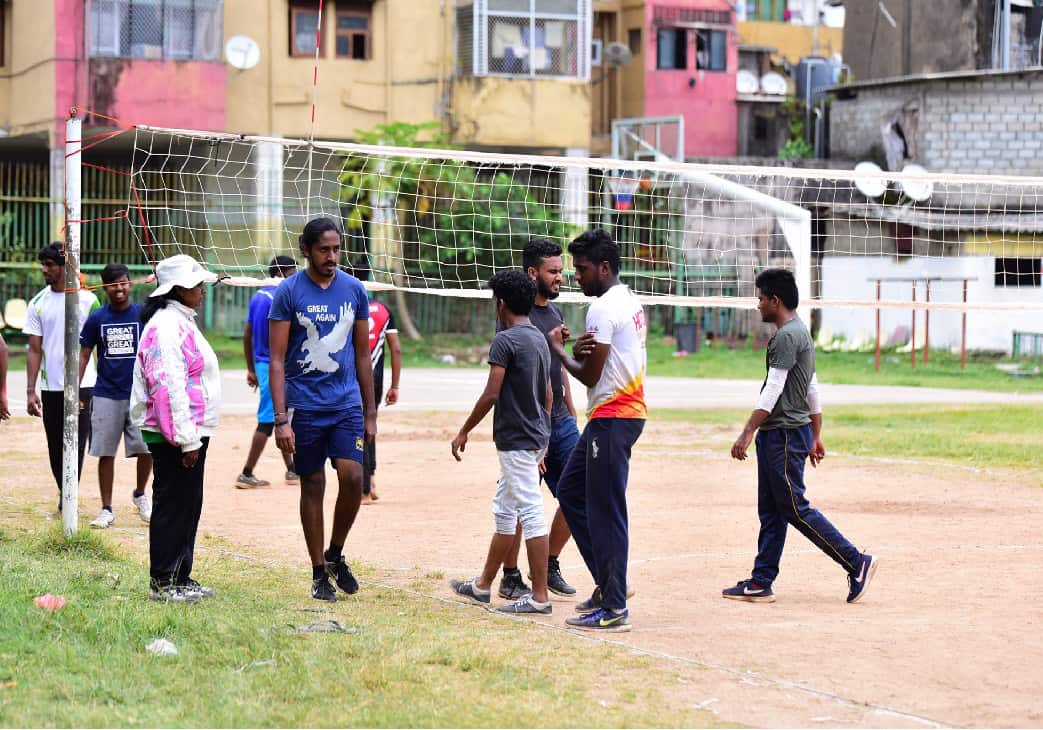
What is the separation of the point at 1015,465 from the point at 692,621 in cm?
823

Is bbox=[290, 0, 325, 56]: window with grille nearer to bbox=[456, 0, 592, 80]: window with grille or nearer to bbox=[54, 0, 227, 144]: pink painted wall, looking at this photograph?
bbox=[54, 0, 227, 144]: pink painted wall

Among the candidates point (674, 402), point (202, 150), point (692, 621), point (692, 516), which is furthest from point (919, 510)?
point (202, 150)

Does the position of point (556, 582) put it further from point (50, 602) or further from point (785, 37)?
point (785, 37)

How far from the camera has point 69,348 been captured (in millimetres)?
9648

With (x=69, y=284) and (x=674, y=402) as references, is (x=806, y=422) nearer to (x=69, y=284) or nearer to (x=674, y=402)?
(x=69, y=284)

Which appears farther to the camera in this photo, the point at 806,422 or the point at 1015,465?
the point at 1015,465

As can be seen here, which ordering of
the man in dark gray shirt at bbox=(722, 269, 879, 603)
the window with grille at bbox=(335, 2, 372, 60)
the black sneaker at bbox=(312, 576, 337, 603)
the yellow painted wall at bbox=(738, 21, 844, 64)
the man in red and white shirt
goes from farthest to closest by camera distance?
1. the yellow painted wall at bbox=(738, 21, 844, 64)
2. the window with grille at bbox=(335, 2, 372, 60)
3. the man in red and white shirt
4. the man in dark gray shirt at bbox=(722, 269, 879, 603)
5. the black sneaker at bbox=(312, 576, 337, 603)

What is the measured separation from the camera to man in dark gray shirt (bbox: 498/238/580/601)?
8469 millimetres

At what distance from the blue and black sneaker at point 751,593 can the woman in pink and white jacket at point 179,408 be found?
9.14 feet

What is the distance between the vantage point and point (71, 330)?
31.7ft

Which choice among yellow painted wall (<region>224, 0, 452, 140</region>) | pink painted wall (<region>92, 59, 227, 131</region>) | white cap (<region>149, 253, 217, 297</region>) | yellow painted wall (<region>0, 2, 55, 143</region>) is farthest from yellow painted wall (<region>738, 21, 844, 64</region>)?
white cap (<region>149, 253, 217, 297</region>)

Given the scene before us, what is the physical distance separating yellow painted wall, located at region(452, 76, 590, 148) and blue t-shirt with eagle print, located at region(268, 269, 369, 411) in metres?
26.5

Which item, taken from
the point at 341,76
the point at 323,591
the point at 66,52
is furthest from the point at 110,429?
the point at 341,76

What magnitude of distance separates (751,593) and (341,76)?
1050 inches
